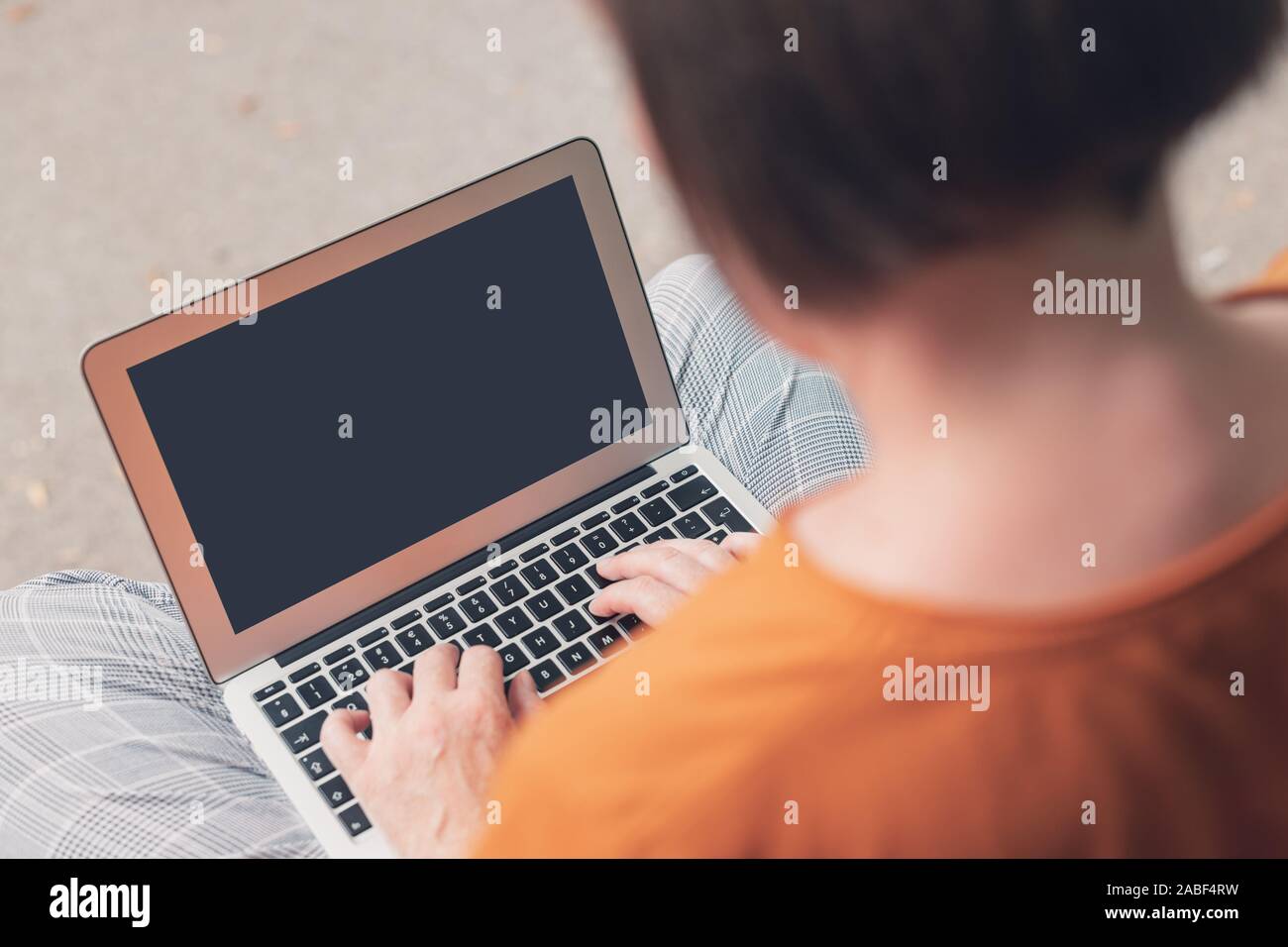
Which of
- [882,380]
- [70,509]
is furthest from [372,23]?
[882,380]

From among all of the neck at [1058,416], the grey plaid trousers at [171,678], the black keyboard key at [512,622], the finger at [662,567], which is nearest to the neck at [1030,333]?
the neck at [1058,416]

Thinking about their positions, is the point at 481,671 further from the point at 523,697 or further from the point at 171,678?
the point at 171,678

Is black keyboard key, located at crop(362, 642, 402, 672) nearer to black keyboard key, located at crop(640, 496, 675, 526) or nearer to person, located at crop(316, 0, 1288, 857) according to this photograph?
black keyboard key, located at crop(640, 496, 675, 526)

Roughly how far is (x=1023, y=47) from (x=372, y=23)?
2.72 m

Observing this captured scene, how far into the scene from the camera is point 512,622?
3.75 feet

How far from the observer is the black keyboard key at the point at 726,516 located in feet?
4.00

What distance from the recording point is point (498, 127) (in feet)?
9.00

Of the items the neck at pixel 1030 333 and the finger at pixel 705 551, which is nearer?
the neck at pixel 1030 333

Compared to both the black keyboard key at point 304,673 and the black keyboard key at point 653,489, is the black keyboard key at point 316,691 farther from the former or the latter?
the black keyboard key at point 653,489

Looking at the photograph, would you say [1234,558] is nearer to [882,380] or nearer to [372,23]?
[882,380]

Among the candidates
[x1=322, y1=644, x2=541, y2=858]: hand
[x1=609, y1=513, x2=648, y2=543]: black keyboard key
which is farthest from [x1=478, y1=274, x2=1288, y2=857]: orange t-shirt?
[x1=609, y1=513, x2=648, y2=543]: black keyboard key

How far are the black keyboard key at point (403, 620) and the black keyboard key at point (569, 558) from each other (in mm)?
140

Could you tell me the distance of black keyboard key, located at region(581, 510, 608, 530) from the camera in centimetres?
121

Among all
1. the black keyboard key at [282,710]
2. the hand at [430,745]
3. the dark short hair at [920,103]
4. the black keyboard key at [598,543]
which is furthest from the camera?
the black keyboard key at [598,543]
